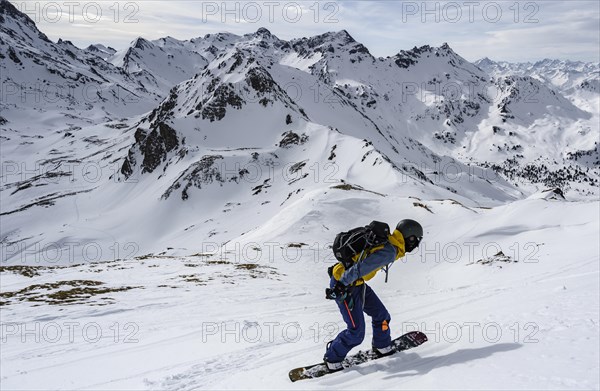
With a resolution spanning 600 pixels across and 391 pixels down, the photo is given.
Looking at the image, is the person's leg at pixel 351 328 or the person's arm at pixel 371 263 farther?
the person's leg at pixel 351 328

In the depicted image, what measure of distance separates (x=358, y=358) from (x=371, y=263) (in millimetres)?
2009

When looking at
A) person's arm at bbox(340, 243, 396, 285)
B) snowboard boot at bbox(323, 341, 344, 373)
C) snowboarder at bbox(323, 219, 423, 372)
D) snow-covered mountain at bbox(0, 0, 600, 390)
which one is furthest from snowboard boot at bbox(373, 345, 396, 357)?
person's arm at bbox(340, 243, 396, 285)

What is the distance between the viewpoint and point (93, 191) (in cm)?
10938

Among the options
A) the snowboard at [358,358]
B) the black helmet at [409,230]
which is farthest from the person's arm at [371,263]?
the snowboard at [358,358]

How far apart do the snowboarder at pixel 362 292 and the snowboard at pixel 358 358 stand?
11 cm

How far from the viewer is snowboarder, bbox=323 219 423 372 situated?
6566 mm

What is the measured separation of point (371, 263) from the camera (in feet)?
21.5

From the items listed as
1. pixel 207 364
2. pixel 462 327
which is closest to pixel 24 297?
pixel 207 364

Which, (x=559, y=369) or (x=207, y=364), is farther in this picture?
(x=207, y=364)

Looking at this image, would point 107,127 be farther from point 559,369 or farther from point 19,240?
point 559,369

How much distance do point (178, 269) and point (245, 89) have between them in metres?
101

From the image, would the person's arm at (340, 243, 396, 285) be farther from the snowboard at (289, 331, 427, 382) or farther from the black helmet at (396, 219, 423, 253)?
the snowboard at (289, 331, 427, 382)

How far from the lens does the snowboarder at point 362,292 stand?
657 cm

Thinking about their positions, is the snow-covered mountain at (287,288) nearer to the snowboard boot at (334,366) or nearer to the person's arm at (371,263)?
the snowboard boot at (334,366)
